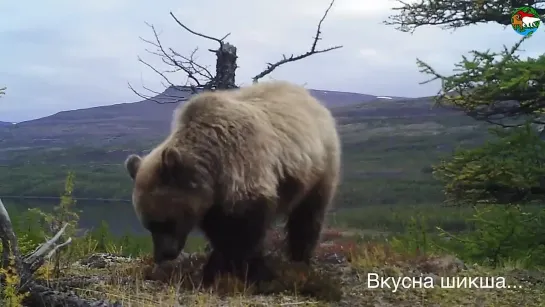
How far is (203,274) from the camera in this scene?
19.0ft

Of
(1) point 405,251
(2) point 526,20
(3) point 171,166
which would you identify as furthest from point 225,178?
(2) point 526,20

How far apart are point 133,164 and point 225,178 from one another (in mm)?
888

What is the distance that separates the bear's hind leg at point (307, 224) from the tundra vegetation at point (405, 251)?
227 millimetres

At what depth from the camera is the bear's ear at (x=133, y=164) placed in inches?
224

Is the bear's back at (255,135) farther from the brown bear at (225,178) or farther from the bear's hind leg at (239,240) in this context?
the bear's hind leg at (239,240)

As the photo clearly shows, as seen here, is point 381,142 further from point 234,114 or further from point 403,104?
point 234,114

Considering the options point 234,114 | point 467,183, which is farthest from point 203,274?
point 467,183

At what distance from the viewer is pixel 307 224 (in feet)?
22.4

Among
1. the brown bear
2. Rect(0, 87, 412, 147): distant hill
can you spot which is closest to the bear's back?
the brown bear

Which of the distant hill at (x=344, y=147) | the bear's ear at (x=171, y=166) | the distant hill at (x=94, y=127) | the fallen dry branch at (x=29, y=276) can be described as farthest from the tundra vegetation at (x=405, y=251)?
the distant hill at (x=94, y=127)

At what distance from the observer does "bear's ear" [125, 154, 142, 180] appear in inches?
224

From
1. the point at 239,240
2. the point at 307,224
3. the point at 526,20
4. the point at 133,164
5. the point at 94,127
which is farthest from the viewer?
the point at 94,127

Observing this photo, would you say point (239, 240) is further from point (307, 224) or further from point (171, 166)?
point (307, 224)

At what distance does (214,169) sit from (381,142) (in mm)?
68339
